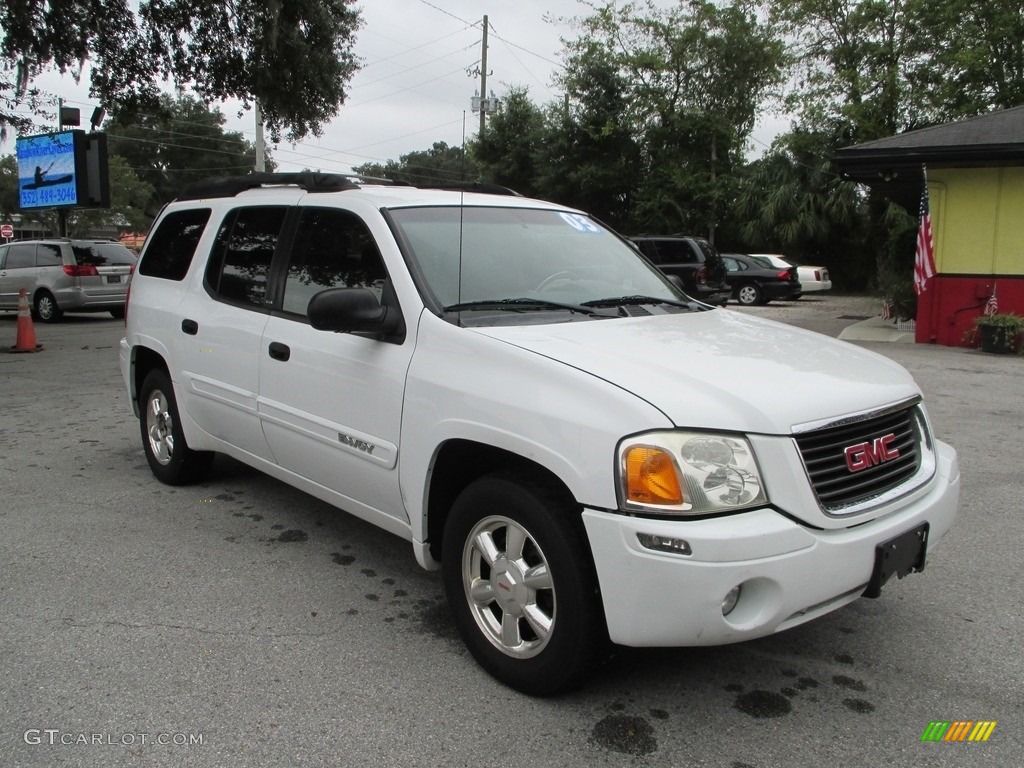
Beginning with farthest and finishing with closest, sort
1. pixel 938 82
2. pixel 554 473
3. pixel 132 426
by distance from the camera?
1. pixel 938 82
2. pixel 132 426
3. pixel 554 473

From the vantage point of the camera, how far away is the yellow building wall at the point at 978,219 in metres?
13.0

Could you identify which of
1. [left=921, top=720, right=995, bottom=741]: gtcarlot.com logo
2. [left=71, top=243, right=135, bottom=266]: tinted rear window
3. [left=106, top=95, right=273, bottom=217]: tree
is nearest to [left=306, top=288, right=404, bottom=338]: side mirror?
[left=921, top=720, right=995, bottom=741]: gtcarlot.com logo

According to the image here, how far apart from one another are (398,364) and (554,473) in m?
0.95

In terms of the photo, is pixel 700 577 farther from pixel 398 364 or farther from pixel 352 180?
pixel 352 180

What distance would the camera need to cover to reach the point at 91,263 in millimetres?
17297

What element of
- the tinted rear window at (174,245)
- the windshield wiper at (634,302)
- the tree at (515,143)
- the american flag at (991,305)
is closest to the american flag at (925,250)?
the american flag at (991,305)

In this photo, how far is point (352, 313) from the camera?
3.33 m

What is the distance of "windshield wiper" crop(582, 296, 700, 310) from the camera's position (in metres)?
3.86

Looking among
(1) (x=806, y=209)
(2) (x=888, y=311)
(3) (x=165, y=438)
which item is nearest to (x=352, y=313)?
(3) (x=165, y=438)

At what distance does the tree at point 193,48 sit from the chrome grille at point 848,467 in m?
13.6

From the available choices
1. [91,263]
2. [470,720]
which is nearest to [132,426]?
[470,720]

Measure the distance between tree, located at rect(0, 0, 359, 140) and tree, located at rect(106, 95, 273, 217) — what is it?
55791mm

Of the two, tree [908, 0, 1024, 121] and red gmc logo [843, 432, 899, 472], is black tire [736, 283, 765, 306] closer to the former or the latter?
tree [908, 0, 1024, 121]

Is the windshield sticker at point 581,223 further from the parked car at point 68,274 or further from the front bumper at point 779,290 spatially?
the front bumper at point 779,290
